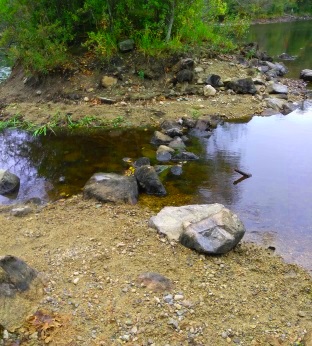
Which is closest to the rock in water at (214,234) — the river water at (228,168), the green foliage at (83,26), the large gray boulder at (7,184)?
the river water at (228,168)

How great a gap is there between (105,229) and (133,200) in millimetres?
1070

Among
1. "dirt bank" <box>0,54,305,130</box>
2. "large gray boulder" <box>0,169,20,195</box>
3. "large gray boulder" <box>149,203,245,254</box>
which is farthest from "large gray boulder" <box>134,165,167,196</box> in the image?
"dirt bank" <box>0,54,305,130</box>

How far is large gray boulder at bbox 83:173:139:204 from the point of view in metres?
6.48

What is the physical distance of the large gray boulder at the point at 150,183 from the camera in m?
6.86

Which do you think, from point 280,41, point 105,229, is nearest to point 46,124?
point 105,229

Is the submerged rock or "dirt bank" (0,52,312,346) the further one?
the submerged rock

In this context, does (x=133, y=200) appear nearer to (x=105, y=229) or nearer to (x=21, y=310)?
(x=105, y=229)

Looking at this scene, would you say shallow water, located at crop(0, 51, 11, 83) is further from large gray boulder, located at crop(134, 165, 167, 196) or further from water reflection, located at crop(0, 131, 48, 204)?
large gray boulder, located at crop(134, 165, 167, 196)

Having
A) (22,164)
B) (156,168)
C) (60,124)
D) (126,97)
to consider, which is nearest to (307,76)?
(126,97)

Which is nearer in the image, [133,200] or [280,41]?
[133,200]

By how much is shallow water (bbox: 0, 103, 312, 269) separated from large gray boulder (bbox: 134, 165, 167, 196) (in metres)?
0.14

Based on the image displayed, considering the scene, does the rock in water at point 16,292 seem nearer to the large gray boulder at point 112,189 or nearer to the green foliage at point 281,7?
the large gray boulder at point 112,189

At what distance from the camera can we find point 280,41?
24766 mm

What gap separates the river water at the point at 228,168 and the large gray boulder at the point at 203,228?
0.60m
